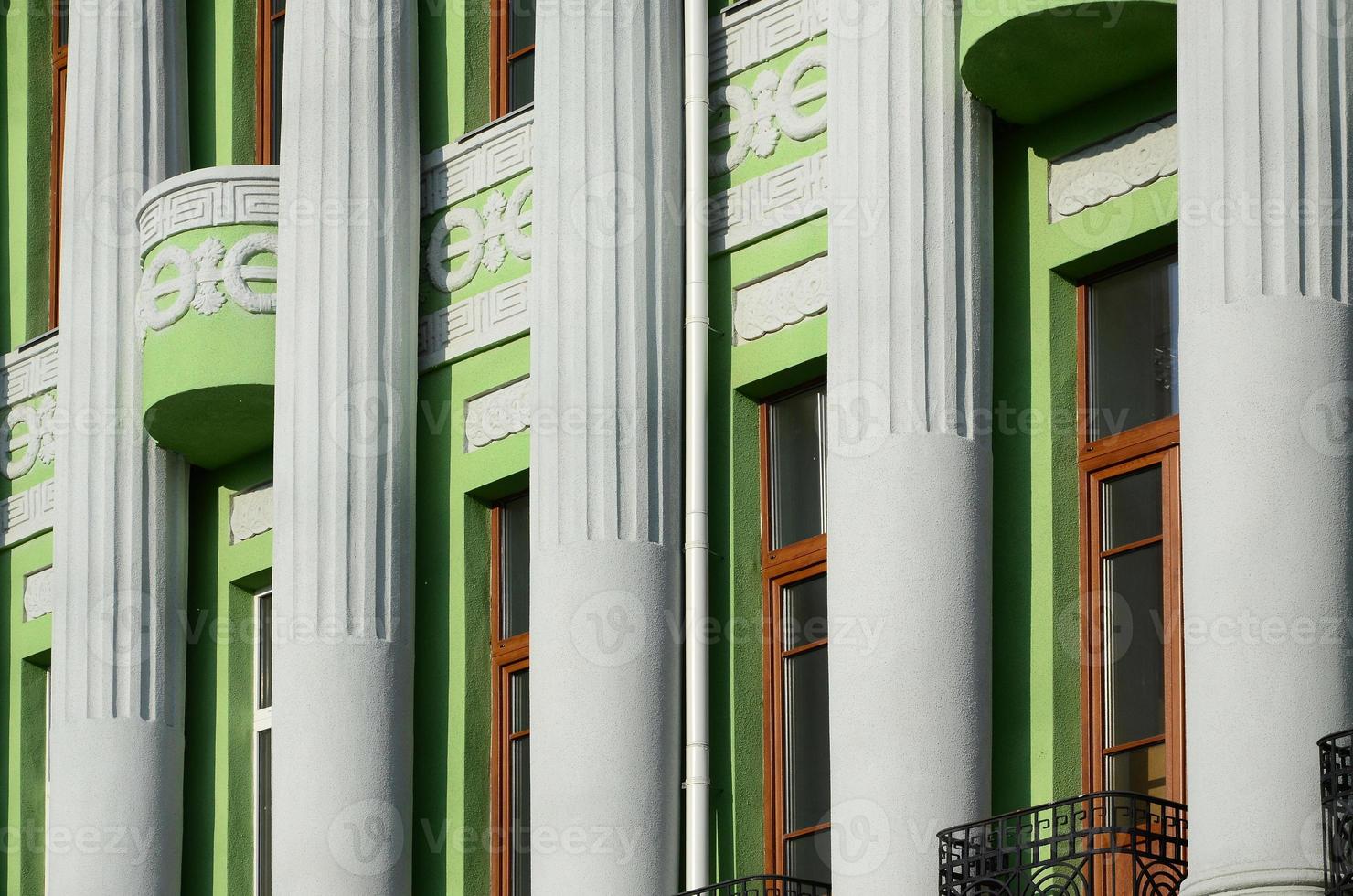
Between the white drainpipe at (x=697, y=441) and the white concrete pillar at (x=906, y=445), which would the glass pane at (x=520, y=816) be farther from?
the white concrete pillar at (x=906, y=445)

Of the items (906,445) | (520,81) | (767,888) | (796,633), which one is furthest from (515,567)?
(906,445)

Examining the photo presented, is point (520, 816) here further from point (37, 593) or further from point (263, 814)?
point (37, 593)

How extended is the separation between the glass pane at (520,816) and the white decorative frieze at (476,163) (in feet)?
11.4

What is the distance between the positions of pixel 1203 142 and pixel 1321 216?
72 cm

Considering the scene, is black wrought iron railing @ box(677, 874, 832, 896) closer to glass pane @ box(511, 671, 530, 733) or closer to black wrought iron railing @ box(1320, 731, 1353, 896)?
glass pane @ box(511, 671, 530, 733)

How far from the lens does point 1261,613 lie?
1730 centimetres

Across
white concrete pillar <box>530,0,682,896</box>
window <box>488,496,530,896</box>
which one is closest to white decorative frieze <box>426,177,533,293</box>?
white concrete pillar <box>530,0,682,896</box>

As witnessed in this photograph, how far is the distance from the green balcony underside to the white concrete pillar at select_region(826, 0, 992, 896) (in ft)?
0.82

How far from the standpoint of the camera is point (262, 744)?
24609 mm

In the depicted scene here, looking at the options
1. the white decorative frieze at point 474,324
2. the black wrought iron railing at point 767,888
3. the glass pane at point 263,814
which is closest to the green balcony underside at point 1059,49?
the white decorative frieze at point 474,324

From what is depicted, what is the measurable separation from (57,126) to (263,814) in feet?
19.9

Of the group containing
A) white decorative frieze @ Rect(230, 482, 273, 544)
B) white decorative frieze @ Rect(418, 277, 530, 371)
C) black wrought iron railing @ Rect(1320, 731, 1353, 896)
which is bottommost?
black wrought iron railing @ Rect(1320, 731, 1353, 896)

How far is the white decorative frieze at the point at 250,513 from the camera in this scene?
24.7 meters

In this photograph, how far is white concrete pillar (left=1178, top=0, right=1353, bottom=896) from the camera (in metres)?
17.1
